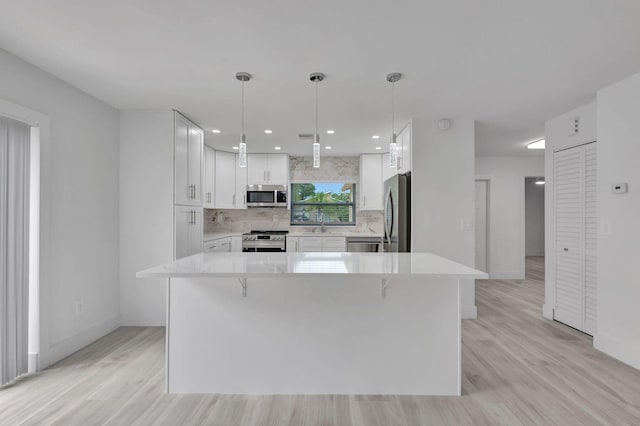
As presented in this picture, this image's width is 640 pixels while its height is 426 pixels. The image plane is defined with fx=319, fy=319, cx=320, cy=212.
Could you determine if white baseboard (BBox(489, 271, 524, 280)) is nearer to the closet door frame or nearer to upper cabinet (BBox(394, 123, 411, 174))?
the closet door frame

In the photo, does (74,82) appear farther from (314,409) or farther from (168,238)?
(314,409)

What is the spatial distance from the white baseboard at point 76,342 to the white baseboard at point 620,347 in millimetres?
4658

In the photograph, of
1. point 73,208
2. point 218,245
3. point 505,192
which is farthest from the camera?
point 505,192

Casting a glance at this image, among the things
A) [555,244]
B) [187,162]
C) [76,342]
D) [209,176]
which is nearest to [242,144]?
[187,162]

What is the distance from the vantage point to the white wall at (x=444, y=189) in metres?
3.65

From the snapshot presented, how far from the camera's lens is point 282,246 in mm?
5238

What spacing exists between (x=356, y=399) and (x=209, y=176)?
3.99m

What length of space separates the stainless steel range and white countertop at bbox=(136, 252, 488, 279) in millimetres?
2643

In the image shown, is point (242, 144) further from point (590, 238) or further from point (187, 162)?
point (590, 238)

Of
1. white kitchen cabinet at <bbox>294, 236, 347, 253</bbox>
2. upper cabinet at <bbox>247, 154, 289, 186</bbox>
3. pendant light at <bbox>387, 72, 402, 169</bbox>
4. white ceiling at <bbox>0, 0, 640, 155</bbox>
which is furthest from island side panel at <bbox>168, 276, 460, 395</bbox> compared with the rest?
upper cabinet at <bbox>247, 154, 289, 186</bbox>

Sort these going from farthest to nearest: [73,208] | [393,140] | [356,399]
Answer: [73,208]
[393,140]
[356,399]

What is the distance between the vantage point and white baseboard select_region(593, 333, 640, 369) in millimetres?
2527

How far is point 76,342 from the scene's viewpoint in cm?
286

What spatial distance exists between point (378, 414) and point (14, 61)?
3.44 meters
